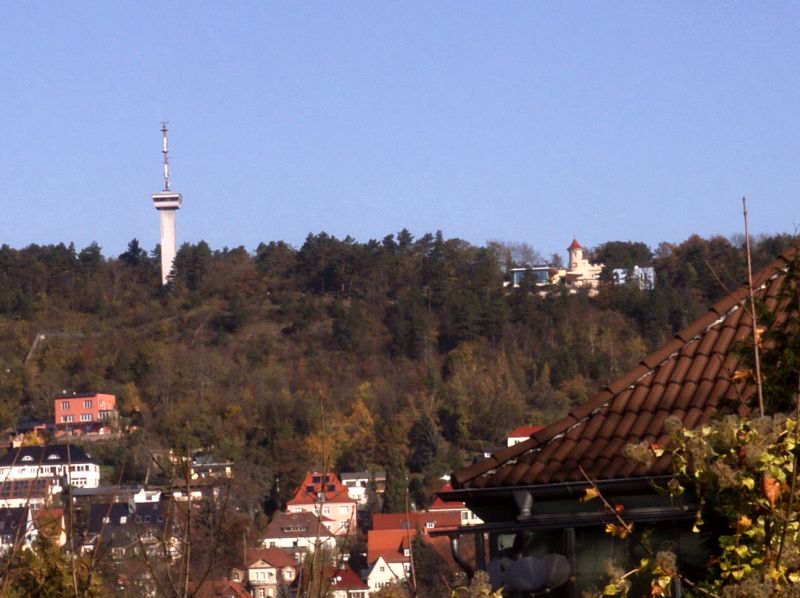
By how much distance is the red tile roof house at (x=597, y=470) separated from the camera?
21.0 feet

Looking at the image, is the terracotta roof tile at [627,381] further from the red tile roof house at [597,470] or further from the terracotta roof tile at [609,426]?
the terracotta roof tile at [609,426]

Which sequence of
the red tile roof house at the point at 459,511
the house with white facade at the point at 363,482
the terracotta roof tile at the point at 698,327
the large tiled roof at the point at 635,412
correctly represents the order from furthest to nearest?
the house with white facade at the point at 363,482
the red tile roof house at the point at 459,511
the terracotta roof tile at the point at 698,327
the large tiled roof at the point at 635,412

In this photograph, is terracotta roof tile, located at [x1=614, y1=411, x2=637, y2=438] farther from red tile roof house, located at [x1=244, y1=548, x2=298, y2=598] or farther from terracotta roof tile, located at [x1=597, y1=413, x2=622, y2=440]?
red tile roof house, located at [x1=244, y1=548, x2=298, y2=598]

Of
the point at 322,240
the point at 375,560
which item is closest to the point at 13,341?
the point at 322,240

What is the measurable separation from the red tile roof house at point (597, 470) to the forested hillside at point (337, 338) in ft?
222

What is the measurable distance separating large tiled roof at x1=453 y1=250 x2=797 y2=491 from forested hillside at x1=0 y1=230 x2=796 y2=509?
6779cm

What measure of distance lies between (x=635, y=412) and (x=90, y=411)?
89752mm

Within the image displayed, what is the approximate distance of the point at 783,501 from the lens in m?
4.07

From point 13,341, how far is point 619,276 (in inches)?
1553

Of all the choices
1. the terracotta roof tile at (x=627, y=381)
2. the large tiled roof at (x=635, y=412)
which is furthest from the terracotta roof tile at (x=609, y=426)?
the terracotta roof tile at (x=627, y=381)

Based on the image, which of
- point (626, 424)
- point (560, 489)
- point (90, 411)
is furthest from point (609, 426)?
point (90, 411)

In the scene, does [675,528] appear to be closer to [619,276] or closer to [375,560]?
[375,560]

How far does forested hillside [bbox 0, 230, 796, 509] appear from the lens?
85.5 m

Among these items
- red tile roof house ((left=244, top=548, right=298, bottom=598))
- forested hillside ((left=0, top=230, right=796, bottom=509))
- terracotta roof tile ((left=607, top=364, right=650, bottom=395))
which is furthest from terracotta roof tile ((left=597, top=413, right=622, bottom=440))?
forested hillside ((left=0, top=230, right=796, bottom=509))
